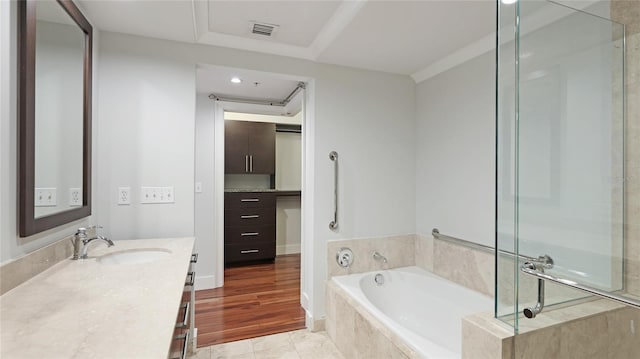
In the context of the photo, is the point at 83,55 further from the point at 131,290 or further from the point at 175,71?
the point at 131,290

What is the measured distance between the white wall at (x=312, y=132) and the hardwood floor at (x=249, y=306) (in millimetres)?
442

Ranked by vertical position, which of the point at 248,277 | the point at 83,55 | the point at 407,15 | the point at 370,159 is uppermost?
the point at 407,15

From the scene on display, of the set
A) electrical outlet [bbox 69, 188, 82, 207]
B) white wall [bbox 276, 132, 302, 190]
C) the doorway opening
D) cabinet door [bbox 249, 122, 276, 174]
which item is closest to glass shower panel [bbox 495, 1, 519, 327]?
the doorway opening

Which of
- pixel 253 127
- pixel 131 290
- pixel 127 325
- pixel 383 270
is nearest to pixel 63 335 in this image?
pixel 127 325

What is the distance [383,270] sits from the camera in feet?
8.97

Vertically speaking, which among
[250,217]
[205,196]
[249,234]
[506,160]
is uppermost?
[506,160]

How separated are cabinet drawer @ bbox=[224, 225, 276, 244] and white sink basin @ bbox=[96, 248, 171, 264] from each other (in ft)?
8.05

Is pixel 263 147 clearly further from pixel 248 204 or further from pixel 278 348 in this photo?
pixel 278 348

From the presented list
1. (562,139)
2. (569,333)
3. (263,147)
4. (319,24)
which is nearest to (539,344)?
(569,333)

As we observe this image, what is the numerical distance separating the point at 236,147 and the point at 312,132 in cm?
225

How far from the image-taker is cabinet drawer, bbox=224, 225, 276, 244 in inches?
168

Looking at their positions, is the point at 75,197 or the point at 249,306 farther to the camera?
the point at 249,306

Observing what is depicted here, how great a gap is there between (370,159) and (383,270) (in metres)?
1.03

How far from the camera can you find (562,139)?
1543 mm
